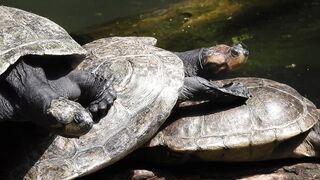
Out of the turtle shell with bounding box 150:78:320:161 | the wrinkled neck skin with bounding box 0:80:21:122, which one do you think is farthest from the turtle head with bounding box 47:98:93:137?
the turtle shell with bounding box 150:78:320:161

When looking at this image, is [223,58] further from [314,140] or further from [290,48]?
[290,48]

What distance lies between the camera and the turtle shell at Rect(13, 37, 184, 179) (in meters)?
3.58

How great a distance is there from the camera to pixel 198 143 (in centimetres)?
388

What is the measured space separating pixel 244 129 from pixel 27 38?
5.46 feet

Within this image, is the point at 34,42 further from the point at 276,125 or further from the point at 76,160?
the point at 276,125

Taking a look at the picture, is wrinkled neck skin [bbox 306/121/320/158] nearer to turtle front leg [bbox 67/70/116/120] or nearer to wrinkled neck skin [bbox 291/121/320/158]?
wrinkled neck skin [bbox 291/121/320/158]

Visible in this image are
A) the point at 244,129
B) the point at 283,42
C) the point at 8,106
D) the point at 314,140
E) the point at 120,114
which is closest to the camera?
the point at 8,106

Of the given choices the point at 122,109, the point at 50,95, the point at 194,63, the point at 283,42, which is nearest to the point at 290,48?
the point at 283,42

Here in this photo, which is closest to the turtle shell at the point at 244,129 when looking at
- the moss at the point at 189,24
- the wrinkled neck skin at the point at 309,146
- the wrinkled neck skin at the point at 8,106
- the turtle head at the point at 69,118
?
the wrinkled neck skin at the point at 309,146

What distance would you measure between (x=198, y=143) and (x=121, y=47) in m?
1.02

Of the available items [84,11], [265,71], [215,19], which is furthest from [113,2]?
[265,71]

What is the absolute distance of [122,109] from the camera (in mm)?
3816

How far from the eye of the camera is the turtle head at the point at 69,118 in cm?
312

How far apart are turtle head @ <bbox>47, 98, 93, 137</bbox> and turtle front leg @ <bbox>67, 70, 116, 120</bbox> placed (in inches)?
16.5
